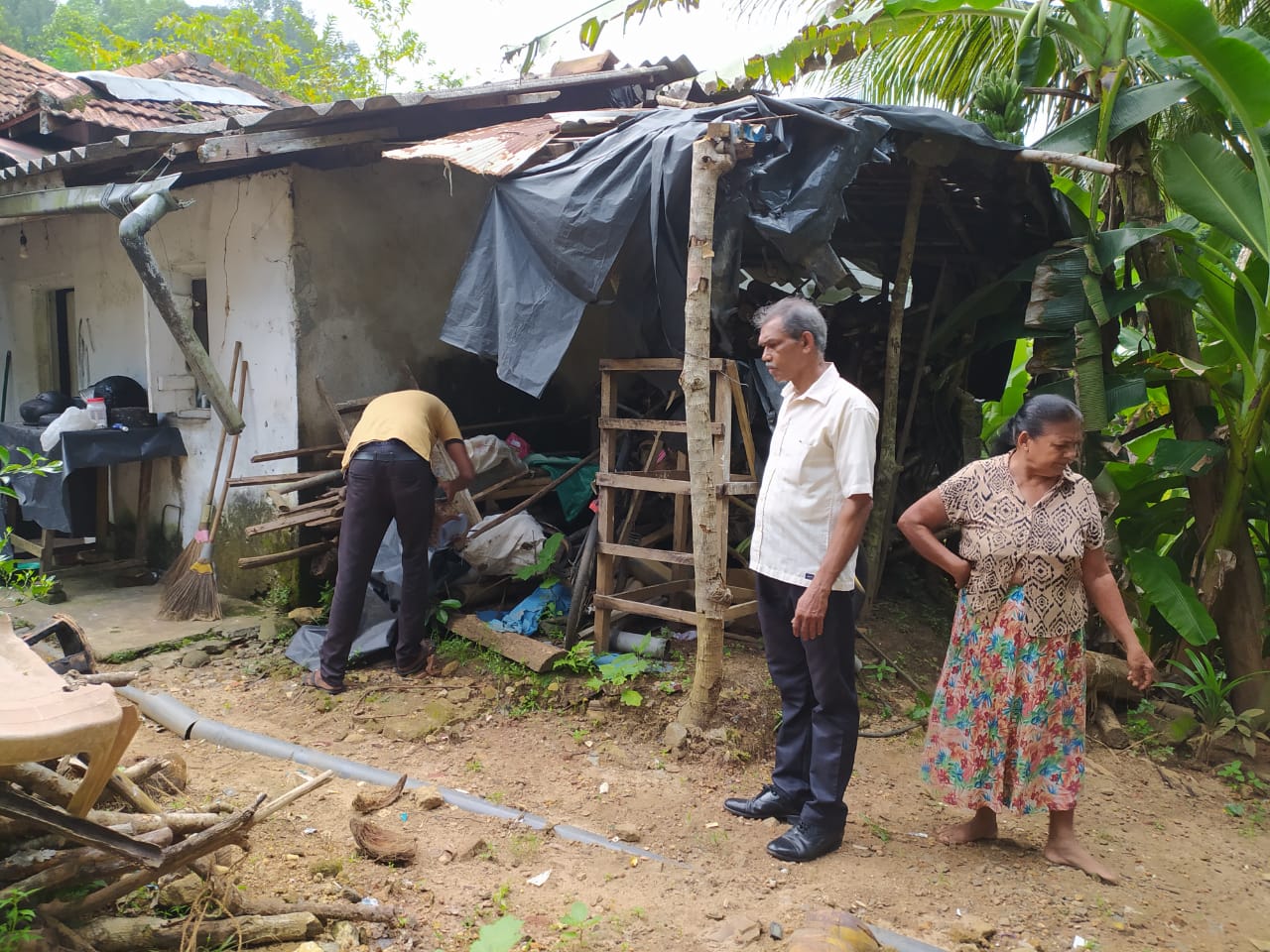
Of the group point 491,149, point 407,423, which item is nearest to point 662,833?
point 407,423

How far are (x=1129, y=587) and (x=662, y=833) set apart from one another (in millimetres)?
3010

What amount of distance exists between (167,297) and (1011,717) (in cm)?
546

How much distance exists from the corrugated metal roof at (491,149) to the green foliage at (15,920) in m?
3.81

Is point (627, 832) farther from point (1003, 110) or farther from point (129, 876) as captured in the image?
point (1003, 110)

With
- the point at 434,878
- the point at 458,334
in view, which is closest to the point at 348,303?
the point at 458,334

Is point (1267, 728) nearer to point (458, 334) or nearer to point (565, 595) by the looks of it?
point (565, 595)

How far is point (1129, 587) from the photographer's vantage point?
5.10 m

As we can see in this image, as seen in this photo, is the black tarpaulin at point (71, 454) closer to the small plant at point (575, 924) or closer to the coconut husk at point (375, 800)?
the coconut husk at point (375, 800)

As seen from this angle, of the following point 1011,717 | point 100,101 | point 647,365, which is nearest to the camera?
point 1011,717

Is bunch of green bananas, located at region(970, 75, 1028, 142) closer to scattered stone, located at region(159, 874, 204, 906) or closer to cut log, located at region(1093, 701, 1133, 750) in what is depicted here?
cut log, located at region(1093, 701, 1133, 750)

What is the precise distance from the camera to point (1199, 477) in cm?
503

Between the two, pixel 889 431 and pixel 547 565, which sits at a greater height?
pixel 889 431

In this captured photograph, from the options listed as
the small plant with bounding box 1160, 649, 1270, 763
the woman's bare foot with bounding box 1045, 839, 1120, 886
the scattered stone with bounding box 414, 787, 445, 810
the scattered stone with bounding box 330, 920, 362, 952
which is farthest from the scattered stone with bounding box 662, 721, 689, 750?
the small plant with bounding box 1160, 649, 1270, 763

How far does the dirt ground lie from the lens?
3.16 m
